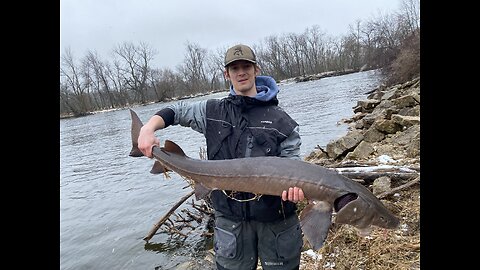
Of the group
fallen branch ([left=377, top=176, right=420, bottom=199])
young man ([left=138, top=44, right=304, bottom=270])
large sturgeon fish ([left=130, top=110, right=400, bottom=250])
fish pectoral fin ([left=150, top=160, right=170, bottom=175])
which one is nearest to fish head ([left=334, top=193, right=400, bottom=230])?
large sturgeon fish ([left=130, top=110, right=400, bottom=250])

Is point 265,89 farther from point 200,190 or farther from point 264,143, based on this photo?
point 200,190

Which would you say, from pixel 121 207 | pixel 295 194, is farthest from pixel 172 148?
pixel 121 207

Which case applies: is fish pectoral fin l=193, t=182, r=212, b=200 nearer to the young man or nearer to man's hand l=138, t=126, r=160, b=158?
the young man

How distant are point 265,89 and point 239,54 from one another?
45cm

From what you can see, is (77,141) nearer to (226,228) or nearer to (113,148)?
(113,148)

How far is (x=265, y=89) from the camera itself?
10.6 feet

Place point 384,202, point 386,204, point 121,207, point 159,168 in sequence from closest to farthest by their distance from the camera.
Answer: point 159,168 < point 386,204 < point 384,202 < point 121,207

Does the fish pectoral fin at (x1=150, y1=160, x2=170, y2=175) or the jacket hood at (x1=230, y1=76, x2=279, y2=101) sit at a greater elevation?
the jacket hood at (x1=230, y1=76, x2=279, y2=101)

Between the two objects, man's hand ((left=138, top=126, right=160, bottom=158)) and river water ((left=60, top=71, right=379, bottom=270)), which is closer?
man's hand ((left=138, top=126, right=160, bottom=158))

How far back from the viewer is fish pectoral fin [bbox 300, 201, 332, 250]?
2.59 metres

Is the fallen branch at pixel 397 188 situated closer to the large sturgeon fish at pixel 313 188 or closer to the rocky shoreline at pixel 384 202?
the rocky shoreline at pixel 384 202

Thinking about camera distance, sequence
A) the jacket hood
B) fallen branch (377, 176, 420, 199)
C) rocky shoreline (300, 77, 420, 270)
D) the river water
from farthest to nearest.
→ the river water, fallen branch (377, 176, 420, 199), rocky shoreline (300, 77, 420, 270), the jacket hood
